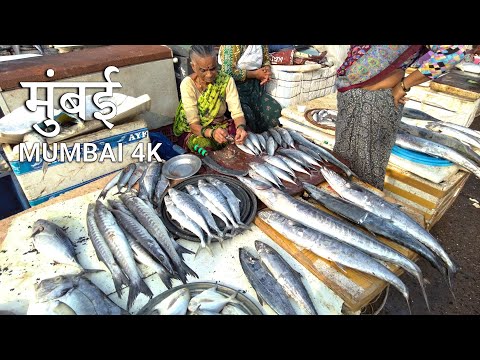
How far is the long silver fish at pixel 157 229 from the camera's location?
2.18 meters

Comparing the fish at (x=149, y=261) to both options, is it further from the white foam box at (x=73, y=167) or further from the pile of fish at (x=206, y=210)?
the white foam box at (x=73, y=167)

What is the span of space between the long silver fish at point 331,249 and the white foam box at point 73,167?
7.60ft

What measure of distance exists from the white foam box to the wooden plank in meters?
2.38

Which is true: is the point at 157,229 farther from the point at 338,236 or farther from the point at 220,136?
the point at 220,136

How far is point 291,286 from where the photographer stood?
2035 millimetres

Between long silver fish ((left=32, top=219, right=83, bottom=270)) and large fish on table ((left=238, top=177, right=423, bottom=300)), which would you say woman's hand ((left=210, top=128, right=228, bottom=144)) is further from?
long silver fish ((left=32, top=219, right=83, bottom=270))

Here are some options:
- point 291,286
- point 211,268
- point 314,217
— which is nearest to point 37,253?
point 211,268

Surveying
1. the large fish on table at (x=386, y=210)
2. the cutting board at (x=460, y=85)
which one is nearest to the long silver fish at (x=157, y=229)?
the large fish on table at (x=386, y=210)

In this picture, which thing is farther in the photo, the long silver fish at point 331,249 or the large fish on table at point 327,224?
the large fish on table at point 327,224

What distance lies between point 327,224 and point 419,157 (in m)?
2.03

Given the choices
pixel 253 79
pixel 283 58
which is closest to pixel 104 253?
pixel 253 79

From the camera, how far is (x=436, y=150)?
11.6 feet

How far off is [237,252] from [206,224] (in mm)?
368

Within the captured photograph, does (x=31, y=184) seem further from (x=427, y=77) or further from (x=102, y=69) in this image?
(x=427, y=77)
